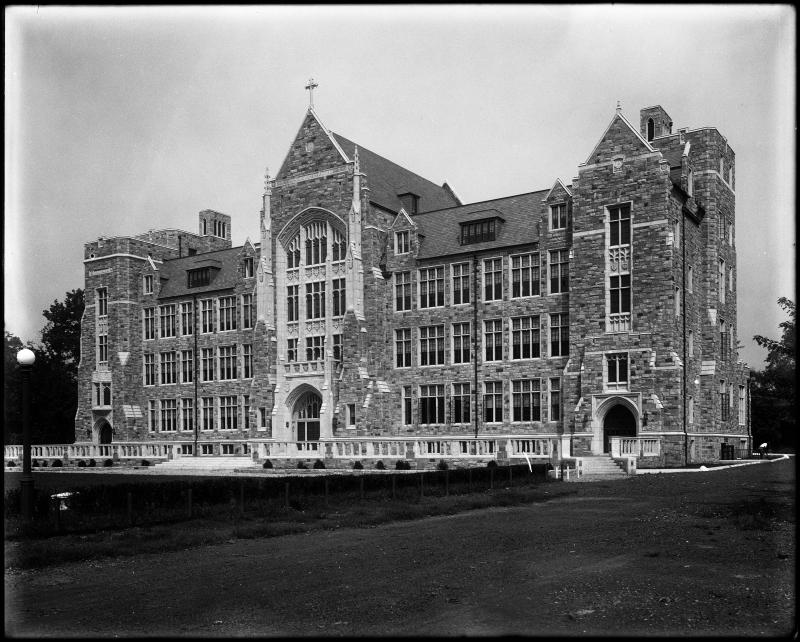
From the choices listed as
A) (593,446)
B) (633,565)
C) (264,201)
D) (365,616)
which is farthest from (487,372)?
(365,616)

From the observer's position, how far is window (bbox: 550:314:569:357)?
43.8m

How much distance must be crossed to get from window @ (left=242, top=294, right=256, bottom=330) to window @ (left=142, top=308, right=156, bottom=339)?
873cm

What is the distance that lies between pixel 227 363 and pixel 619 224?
29.2 meters

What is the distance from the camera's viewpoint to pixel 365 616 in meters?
9.52

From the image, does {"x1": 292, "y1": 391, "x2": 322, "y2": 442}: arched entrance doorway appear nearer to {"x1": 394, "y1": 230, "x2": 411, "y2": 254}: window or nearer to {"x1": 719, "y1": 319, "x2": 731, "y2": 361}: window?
{"x1": 394, "y1": 230, "x2": 411, "y2": 254}: window

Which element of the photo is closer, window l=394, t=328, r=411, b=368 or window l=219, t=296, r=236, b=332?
window l=394, t=328, r=411, b=368

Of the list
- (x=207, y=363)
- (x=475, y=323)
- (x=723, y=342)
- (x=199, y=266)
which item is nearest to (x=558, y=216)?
(x=475, y=323)

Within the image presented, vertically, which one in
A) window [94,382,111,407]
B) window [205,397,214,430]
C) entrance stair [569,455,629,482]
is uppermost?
window [94,382,111,407]

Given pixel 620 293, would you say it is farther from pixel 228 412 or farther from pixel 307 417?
pixel 228 412

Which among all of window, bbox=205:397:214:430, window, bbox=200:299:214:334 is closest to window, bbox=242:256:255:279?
window, bbox=200:299:214:334

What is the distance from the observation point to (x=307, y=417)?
51531 millimetres

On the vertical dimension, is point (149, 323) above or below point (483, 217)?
below

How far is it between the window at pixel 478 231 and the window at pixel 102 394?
30450mm

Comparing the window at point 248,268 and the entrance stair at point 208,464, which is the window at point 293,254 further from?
the entrance stair at point 208,464
